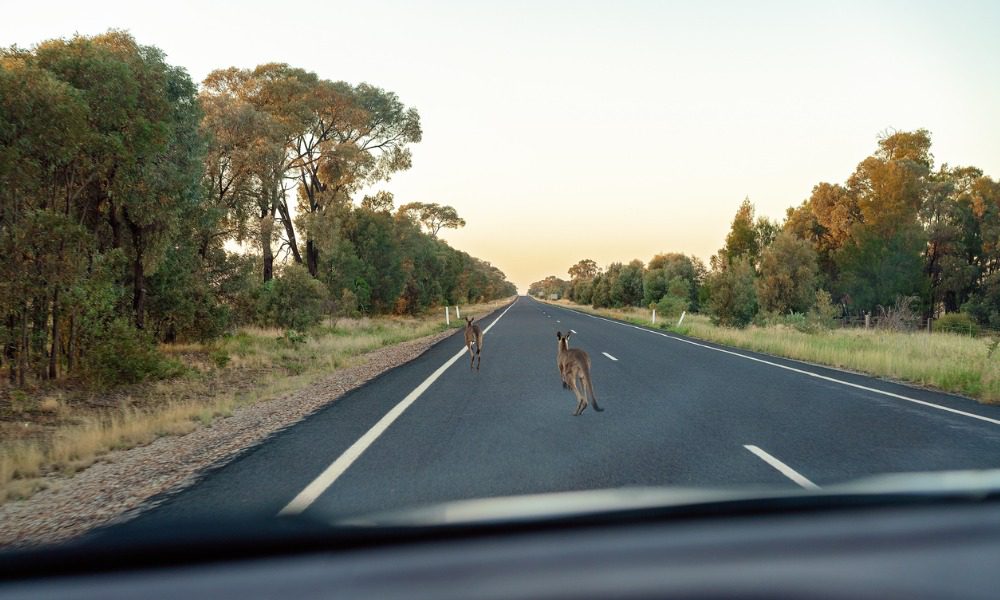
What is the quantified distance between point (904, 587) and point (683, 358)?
15.9 meters

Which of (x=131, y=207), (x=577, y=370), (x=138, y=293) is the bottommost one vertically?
(x=577, y=370)

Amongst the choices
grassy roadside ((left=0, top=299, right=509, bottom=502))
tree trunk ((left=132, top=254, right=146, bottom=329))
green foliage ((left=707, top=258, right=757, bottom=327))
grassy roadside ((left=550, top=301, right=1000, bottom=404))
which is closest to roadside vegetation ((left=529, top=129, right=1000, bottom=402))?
green foliage ((left=707, top=258, right=757, bottom=327))

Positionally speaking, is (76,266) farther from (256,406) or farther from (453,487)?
(453,487)

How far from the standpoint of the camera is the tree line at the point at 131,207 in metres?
10.1

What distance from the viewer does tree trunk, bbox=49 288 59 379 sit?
36.2 feet

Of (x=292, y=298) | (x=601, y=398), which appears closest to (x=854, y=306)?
(x=292, y=298)

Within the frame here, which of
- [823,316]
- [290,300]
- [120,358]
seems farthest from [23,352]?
[823,316]

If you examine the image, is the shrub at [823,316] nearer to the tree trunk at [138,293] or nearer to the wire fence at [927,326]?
the wire fence at [927,326]

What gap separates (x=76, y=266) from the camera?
430 inches

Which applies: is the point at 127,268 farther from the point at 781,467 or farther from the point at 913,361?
the point at 913,361

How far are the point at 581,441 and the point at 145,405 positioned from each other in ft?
27.0

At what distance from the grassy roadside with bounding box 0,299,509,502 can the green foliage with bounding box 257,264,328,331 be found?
340cm

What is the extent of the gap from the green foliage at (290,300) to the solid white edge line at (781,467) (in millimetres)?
20246

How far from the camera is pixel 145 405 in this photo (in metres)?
10.9
